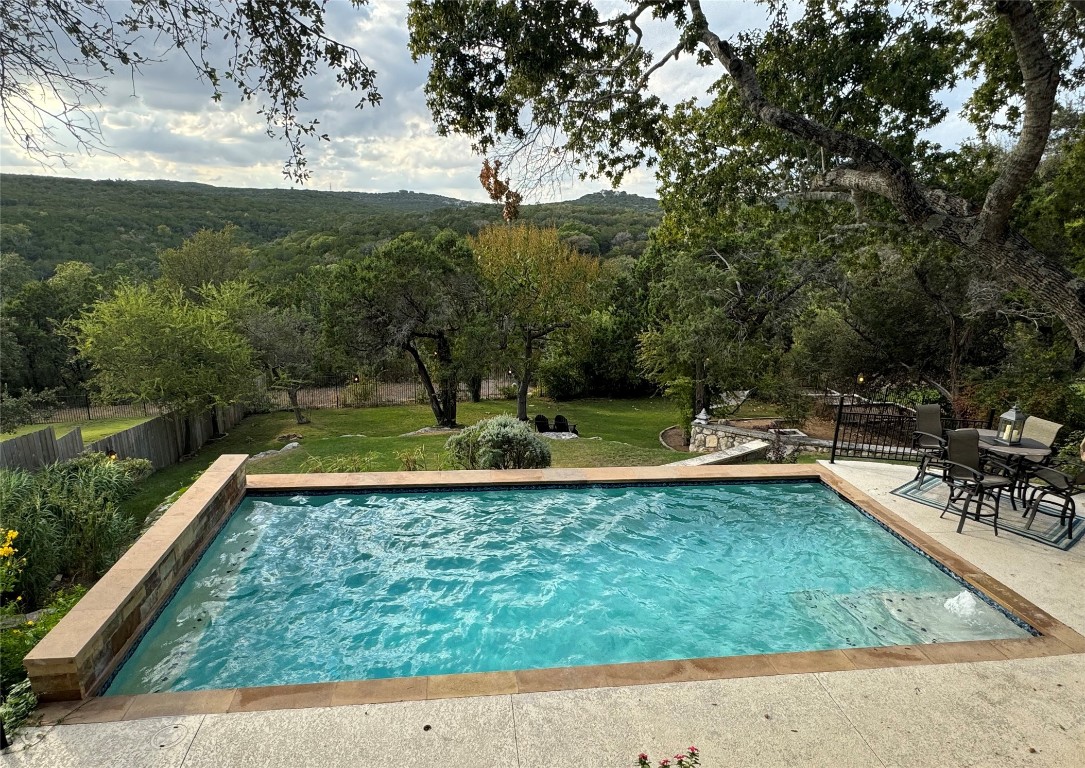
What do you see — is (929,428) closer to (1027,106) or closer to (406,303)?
(1027,106)

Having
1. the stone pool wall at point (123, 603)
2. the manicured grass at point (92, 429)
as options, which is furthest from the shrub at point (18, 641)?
the manicured grass at point (92, 429)

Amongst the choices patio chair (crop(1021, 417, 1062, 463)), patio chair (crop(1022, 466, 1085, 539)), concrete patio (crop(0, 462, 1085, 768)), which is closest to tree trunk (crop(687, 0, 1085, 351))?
patio chair (crop(1022, 466, 1085, 539))

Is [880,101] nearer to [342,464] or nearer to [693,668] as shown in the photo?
[693,668]

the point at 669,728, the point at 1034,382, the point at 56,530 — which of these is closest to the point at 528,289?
the point at 1034,382

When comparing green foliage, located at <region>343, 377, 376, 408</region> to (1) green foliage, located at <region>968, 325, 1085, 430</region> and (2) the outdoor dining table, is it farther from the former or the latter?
(2) the outdoor dining table

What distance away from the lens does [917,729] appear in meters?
3.16

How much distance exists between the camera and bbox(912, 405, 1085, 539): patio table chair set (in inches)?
227

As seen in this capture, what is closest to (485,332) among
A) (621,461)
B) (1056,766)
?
(621,461)

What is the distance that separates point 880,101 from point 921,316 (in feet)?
33.1

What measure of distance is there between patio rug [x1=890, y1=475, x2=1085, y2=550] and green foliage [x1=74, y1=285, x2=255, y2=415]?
1610 cm

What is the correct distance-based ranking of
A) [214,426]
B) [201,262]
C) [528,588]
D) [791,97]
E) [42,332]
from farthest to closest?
[201,262] → [42,332] → [214,426] → [791,97] → [528,588]

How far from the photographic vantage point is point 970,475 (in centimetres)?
618

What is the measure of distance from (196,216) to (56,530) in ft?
139

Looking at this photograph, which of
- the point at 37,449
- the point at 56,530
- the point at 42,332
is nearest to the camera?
the point at 56,530
